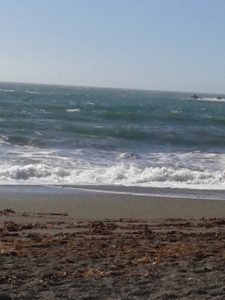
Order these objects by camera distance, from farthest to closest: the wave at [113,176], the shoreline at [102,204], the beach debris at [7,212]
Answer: the wave at [113,176]
the shoreline at [102,204]
the beach debris at [7,212]

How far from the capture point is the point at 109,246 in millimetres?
8695

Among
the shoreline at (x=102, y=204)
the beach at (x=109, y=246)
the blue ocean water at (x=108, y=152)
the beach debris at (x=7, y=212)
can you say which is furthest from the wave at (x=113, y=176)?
the beach debris at (x=7, y=212)

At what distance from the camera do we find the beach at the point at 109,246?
251 inches

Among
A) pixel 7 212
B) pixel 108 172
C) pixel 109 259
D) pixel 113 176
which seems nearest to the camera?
pixel 109 259

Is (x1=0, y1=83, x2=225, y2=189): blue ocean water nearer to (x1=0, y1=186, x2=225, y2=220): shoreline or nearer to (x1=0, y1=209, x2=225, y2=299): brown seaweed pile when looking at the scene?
(x1=0, y1=186, x2=225, y2=220): shoreline

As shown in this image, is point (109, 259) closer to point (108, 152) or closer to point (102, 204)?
point (102, 204)

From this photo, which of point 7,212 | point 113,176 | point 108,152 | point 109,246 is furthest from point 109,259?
point 108,152

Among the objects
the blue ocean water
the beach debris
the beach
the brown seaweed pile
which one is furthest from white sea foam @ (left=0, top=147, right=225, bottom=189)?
the brown seaweed pile

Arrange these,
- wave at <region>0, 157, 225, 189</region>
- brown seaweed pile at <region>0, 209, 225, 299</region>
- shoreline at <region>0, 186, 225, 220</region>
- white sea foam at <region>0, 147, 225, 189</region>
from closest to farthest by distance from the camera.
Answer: brown seaweed pile at <region>0, 209, 225, 299</region>
shoreline at <region>0, 186, 225, 220</region>
wave at <region>0, 157, 225, 189</region>
white sea foam at <region>0, 147, 225, 189</region>

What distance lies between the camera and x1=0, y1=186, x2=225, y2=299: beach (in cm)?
639

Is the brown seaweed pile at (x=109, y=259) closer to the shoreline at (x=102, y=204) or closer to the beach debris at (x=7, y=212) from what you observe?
the beach debris at (x=7, y=212)

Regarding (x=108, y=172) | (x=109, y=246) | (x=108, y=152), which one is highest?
(x=109, y=246)

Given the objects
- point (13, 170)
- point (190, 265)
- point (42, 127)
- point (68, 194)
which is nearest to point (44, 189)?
point (68, 194)

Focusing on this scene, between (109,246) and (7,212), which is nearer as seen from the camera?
(109,246)
